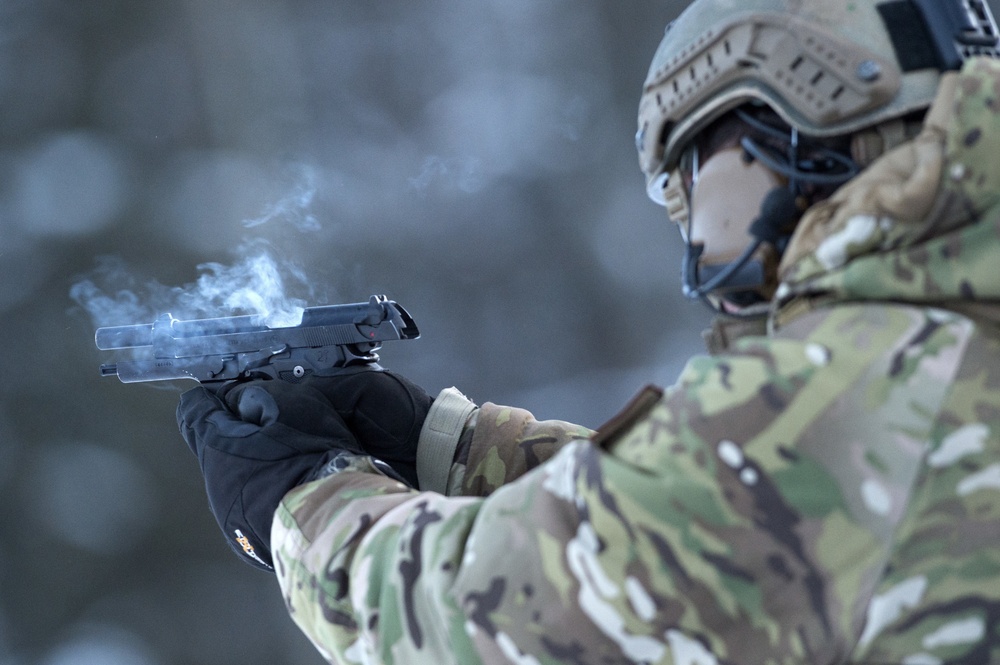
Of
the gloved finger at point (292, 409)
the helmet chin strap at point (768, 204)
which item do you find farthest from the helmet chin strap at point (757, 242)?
the gloved finger at point (292, 409)

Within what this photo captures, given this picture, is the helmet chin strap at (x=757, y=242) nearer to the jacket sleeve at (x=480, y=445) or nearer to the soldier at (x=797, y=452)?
the soldier at (x=797, y=452)

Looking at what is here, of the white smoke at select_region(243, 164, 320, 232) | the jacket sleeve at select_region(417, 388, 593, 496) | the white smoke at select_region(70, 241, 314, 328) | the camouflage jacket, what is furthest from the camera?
the white smoke at select_region(243, 164, 320, 232)

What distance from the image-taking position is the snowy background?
1.70 metres

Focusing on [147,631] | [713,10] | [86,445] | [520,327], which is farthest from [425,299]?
[713,10]

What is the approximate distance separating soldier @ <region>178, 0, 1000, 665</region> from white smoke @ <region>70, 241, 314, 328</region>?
3.03ft

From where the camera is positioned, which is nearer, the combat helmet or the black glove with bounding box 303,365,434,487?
the combat helmet

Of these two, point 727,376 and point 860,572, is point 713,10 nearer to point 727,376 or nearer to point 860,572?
point 727,376

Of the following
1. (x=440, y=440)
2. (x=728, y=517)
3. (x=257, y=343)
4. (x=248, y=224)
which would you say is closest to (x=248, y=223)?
(x=248, y=224)

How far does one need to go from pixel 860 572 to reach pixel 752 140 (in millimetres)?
428

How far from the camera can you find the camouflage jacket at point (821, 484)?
57 cm

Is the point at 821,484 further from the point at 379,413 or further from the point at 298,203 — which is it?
the point at 298,203

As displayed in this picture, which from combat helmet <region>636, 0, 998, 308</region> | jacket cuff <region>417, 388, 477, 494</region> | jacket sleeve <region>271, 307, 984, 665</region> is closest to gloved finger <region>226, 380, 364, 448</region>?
jacket cuff <region>417, 388, 477, 494</region>

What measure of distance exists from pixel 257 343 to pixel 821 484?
3.04 ft

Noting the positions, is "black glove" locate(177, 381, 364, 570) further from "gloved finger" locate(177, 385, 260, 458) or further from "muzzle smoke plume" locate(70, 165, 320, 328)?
"muzzle smoke plume" locate(70, 165, 320, 328)
